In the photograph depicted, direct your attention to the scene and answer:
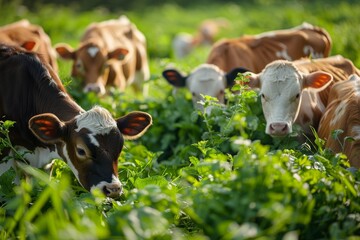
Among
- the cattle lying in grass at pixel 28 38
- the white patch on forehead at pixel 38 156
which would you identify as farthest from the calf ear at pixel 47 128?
the cattle lying in grass at pixel 28 38

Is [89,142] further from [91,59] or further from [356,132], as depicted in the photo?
[91,59]

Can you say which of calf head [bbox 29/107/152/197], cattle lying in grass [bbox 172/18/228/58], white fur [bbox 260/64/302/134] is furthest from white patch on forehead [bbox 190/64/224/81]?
cattle lying in grass [bbox 172/18/228/58]

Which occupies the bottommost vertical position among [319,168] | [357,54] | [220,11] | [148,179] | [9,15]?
[220,11]

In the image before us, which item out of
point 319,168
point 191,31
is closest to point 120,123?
point 319,168

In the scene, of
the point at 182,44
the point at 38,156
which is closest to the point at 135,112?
the point at 38,156

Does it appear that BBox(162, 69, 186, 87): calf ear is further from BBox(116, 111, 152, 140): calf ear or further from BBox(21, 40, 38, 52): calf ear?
BBox(116, 111, 152, 140): calf ear

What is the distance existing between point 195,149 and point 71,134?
162 cm

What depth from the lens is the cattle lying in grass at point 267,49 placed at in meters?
9.19

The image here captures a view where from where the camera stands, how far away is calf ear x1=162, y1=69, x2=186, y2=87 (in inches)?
340

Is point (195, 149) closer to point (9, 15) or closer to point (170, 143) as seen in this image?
point (170, 143)

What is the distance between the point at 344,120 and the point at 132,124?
185cm

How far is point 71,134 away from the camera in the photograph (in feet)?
18.2

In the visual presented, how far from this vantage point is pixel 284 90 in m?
6.60

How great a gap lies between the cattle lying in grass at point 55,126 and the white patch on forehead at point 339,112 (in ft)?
5.54
